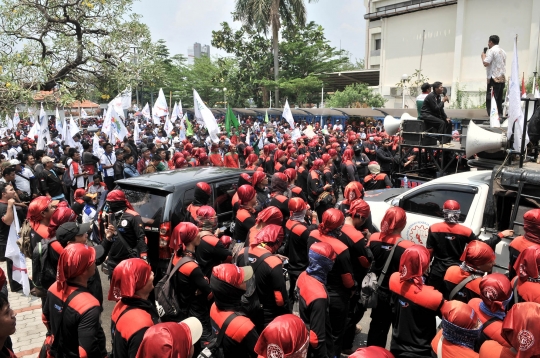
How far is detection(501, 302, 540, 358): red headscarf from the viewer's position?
2189mm

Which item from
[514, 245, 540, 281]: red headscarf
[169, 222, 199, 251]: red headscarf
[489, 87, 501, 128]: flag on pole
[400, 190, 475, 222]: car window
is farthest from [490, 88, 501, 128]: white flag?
[169, 222, 199, 251]: red headscarf

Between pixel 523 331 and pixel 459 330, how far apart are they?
40 cm

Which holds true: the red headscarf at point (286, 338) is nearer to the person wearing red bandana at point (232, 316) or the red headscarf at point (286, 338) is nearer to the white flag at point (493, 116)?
the person wearing red bandana at point (232, 316)

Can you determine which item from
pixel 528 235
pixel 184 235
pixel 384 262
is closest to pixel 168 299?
pixel 184 235

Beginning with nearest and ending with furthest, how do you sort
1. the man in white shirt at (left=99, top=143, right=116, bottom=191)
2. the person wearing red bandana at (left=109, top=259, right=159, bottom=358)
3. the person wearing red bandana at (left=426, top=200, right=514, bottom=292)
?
the person wearing red bandana at (left=109, top=259, right=159, bottom=358) → the person wearing red bandana at (left=426, top=200, right=514, bottom=292) → the man in white shirt at (left=99, top=143, right=116, bottom=191)

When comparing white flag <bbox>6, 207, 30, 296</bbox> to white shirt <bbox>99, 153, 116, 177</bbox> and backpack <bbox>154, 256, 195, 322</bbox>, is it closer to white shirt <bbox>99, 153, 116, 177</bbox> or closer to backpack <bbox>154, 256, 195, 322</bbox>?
backpack <bbox>154, 256, 195, 322</bbox>

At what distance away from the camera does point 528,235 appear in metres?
4.18

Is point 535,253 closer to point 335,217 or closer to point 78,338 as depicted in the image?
point 335,217

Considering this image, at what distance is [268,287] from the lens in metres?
3.66

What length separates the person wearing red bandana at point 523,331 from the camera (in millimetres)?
2191

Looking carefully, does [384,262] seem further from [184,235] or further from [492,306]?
[184,235]

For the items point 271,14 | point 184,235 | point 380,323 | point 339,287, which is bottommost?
point 380,323

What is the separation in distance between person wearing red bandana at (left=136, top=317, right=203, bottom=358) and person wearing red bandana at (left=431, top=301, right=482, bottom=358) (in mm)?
1565

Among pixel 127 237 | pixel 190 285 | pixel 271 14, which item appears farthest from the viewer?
pixel 271 14
